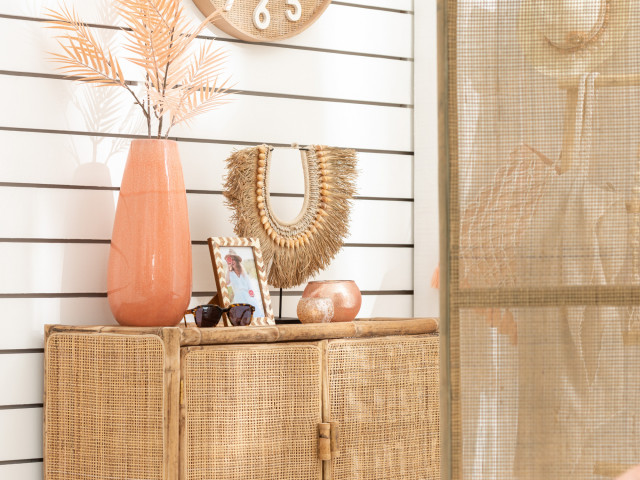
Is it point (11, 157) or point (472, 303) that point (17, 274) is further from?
point (472, 303)

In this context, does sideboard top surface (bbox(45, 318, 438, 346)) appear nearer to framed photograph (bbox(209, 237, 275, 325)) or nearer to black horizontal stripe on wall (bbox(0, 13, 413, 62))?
framed photograph (bbox(209, 237, 275, 325))

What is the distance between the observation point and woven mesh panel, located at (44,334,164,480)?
5.43 ft

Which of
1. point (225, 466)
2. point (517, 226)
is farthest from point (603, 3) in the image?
point (225, 466)

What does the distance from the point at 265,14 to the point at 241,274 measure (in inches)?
29.5

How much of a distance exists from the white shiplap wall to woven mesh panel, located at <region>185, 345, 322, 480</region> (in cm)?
45

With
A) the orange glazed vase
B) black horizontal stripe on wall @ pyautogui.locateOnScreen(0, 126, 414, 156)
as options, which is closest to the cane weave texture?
black horizontal stripe on wall @ pyautogui.locateOnScreen(0, 126, 414, 156)

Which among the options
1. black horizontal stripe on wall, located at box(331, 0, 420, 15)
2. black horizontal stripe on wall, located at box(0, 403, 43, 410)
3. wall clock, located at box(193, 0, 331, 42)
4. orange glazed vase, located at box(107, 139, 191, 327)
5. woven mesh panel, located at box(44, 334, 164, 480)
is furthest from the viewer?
black horizontal stripe on wall, located at box(331, 0, 420, 15)

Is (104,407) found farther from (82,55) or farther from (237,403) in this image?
(82,55)

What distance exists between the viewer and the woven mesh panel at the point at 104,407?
65.2 inches

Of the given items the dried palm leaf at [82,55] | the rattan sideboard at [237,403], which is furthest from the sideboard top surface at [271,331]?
the dried palm leaf at [82,55]

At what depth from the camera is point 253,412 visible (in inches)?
68.2

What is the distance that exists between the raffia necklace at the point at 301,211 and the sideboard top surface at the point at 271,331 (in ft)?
1.06

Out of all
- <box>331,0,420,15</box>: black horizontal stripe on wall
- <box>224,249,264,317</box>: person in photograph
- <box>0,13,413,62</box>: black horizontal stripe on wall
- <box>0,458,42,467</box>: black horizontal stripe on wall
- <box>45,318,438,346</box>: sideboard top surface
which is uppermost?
<box>331,0,420,15</box>: black horizontal stripe on wall

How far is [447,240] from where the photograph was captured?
100 cm
